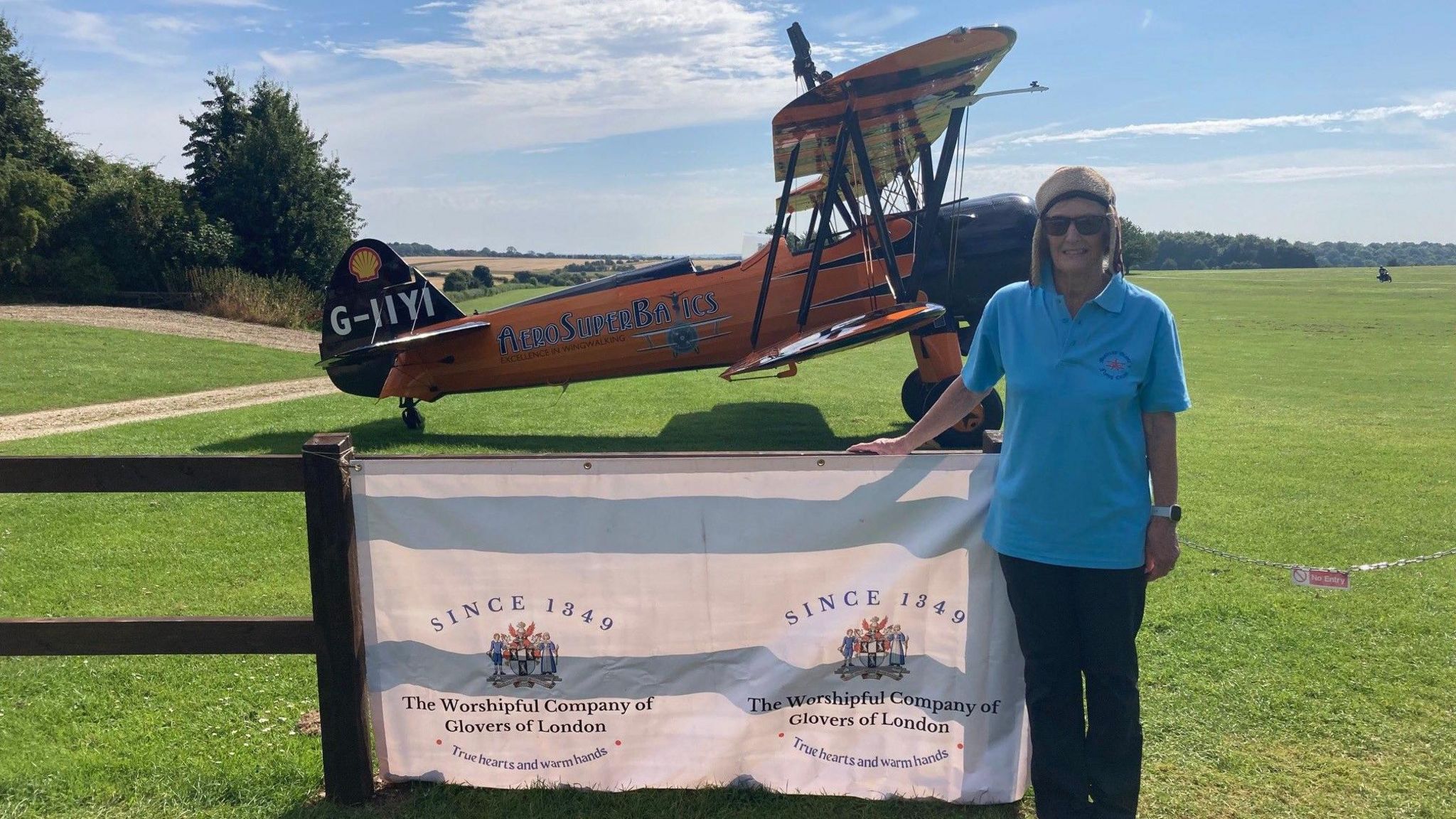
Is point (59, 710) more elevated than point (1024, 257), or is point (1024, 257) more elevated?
point (1024, 257)

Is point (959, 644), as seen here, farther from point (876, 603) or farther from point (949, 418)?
point (949, 418)

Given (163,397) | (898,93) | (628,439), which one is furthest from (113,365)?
(898,93)

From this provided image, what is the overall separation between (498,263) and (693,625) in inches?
2954

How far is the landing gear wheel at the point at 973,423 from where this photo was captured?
8727mm

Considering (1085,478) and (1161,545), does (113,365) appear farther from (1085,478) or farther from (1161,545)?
(1161,545)

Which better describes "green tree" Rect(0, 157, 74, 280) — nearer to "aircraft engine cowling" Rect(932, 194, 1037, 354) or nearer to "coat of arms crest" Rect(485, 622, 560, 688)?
"aircraft engine cowling" Rect(932, 194, 1037, 354)

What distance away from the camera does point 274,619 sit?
9.40ft

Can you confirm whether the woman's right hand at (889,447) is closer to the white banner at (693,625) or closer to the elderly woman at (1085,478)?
the white banner at (693,625)

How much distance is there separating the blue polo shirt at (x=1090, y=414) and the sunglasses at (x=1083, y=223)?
0.17 metres

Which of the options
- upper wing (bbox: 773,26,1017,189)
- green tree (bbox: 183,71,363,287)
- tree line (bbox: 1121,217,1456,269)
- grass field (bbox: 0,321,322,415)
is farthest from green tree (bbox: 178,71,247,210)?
tree line (bbox: 1121,217,1456,269)

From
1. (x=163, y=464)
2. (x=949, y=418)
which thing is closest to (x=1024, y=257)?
(x=949, y=418)

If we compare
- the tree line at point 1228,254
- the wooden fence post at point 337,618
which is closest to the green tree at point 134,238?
the wooden fence post at point 337,618

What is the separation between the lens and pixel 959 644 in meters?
2.79

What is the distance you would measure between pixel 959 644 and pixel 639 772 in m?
1.20
